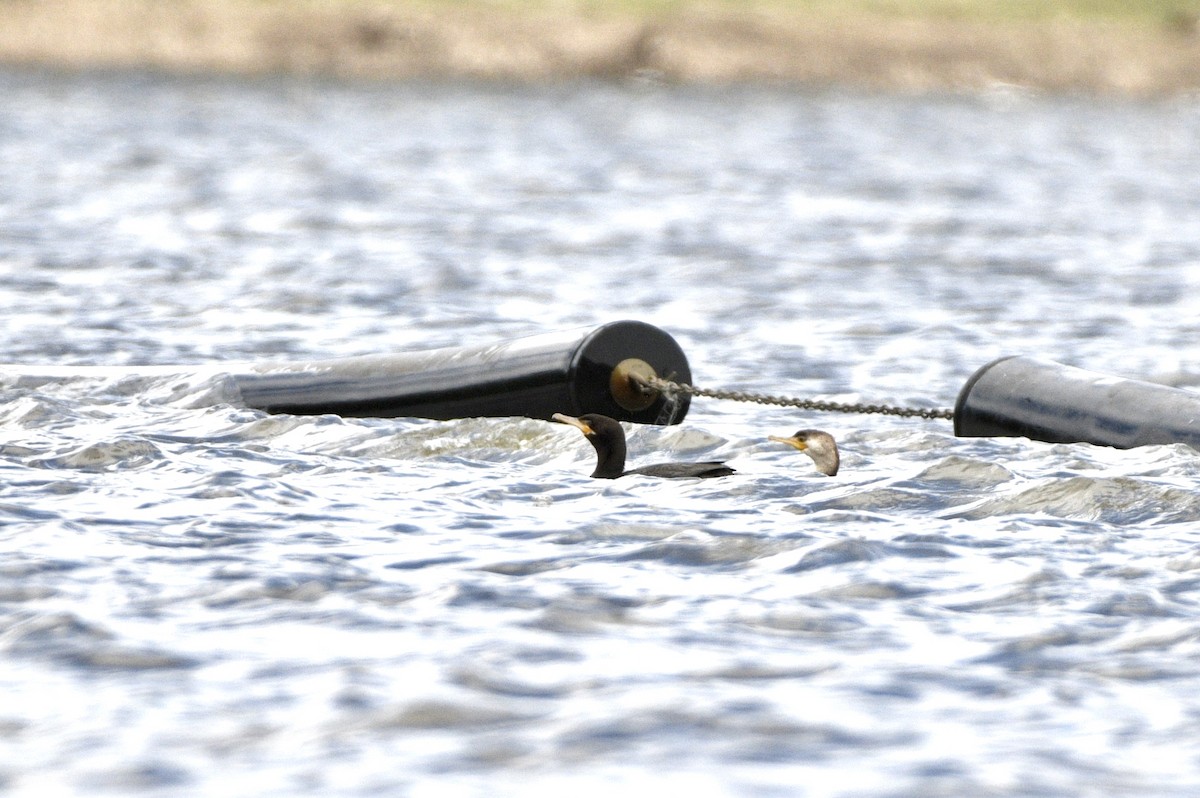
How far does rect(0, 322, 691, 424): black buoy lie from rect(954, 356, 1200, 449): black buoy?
196 cm

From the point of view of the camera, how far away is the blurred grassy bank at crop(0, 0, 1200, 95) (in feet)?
205

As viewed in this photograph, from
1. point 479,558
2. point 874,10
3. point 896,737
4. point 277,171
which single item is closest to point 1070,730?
point 896,737

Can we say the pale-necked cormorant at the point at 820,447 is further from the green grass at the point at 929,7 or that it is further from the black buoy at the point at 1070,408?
the green grass at the point at 929,7

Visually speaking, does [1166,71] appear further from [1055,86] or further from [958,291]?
[958,291]

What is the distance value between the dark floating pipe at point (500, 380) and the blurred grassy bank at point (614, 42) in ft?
168

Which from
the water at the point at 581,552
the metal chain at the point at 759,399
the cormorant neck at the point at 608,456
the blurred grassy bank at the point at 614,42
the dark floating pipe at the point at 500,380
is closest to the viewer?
the water at the point at 581,552

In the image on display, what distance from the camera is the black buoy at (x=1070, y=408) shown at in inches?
470

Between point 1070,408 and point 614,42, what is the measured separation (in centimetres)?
5309

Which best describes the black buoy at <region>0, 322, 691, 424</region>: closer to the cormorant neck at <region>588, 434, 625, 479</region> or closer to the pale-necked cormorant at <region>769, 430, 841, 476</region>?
the cormorant neck at <region>588, 434, 625, 479</region>

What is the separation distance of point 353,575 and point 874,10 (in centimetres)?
5991

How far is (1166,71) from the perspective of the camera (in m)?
65.8

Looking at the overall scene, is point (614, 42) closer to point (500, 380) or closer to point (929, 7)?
Result: point (929, 7)

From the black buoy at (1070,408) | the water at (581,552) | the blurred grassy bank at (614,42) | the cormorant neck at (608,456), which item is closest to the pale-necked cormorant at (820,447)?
the water at (581,552)

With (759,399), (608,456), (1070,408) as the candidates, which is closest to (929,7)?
(1070,408)
